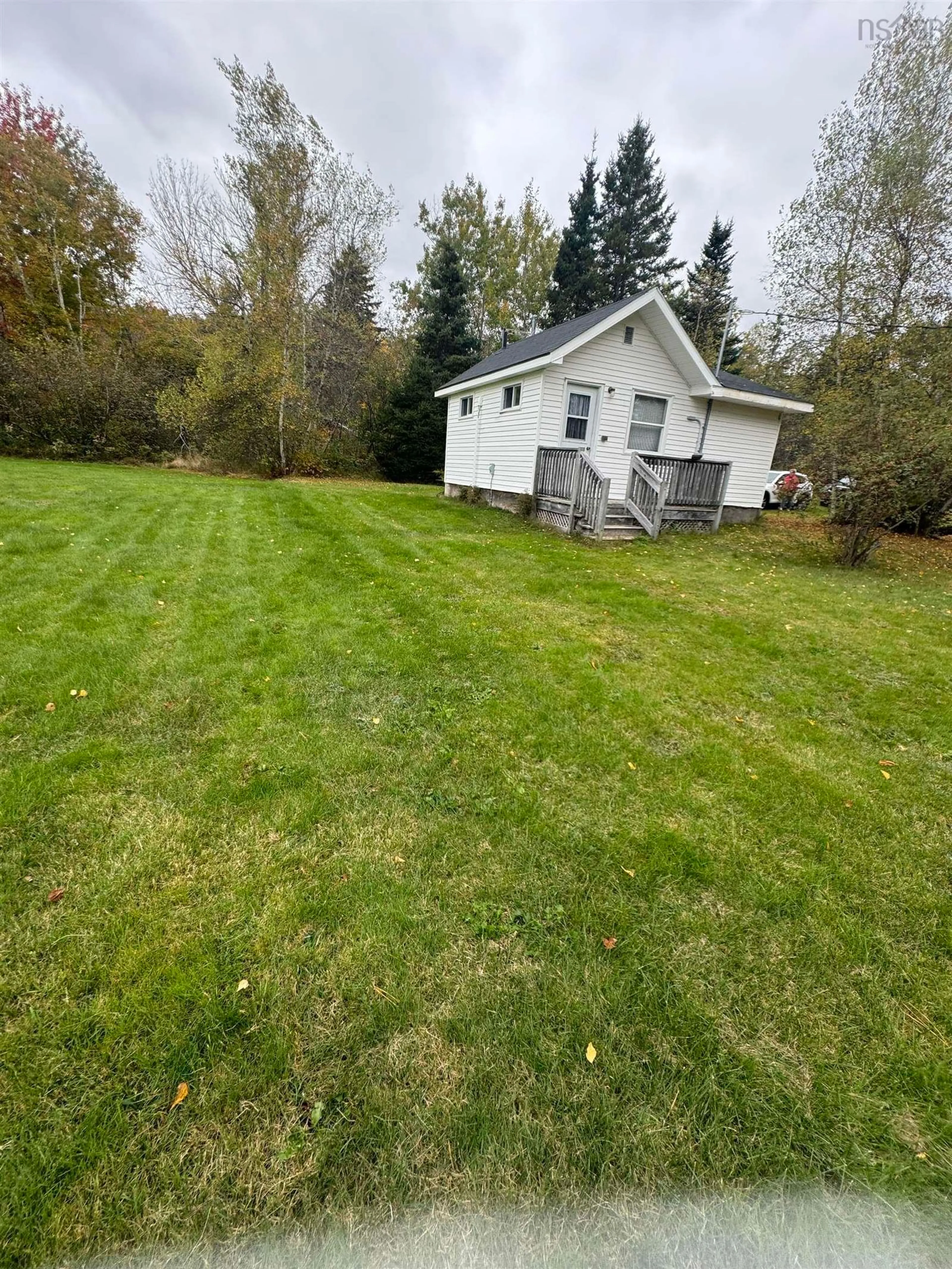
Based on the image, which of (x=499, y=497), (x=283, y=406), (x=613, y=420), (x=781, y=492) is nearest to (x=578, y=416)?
(x=613, y=420)

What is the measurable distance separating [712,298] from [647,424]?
22632 mm

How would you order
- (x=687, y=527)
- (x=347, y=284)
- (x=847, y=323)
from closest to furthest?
(x=687, y=527)
(x=847, y=323)
(x=347, y=284)

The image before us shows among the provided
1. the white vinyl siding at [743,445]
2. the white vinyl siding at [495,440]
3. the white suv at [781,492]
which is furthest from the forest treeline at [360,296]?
the white vinyl siding at [495,440]

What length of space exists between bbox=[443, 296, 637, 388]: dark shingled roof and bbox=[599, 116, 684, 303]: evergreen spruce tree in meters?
17.0

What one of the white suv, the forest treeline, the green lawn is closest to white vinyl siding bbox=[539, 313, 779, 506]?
the white suv

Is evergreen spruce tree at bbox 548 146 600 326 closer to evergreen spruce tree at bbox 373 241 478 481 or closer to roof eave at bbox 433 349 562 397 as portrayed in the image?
evergreen spruce tree at bbox 373 241 478 481

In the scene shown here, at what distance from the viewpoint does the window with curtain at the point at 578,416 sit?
10758mm

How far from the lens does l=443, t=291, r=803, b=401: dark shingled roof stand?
10.3 metres

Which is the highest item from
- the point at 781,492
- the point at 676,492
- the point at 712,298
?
the point at 712,298

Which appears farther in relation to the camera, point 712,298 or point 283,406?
point 712,298

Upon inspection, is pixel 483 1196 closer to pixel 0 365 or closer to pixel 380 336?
pixel 0 365

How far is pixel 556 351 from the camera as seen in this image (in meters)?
9.70

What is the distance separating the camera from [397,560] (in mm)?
6969

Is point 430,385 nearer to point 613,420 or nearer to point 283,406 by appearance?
point 283,406
